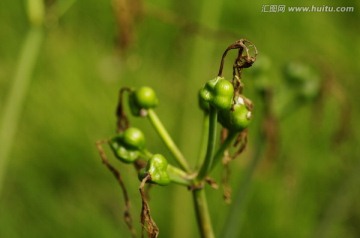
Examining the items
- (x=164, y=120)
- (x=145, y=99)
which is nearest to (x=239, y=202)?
(x=145, y=99)

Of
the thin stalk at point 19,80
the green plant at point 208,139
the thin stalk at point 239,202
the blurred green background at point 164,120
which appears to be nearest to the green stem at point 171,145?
the green plant at point 208,139

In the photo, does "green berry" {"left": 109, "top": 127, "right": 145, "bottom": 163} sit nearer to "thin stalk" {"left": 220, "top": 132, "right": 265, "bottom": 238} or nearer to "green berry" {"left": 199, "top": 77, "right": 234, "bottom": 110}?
"green berry" {"left": 199, "top": 77, "right": 234, "bottom": 110}

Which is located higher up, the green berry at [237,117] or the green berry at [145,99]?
the green berry at [145,99]

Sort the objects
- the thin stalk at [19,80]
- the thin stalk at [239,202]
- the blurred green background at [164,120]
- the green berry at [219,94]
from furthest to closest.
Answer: the blurred green background at [164,120] < the thin stalk at [19,80] < the thin stalk at [239,202] < the green berry at [219,94]

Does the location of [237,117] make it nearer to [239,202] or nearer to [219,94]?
[219,94]

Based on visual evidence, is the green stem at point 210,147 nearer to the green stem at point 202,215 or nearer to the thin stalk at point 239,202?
the green stem at point 202,215

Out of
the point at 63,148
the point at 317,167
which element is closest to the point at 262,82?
the point at 317,167

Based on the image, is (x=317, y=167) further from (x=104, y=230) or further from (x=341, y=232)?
(x=104, y=230)
